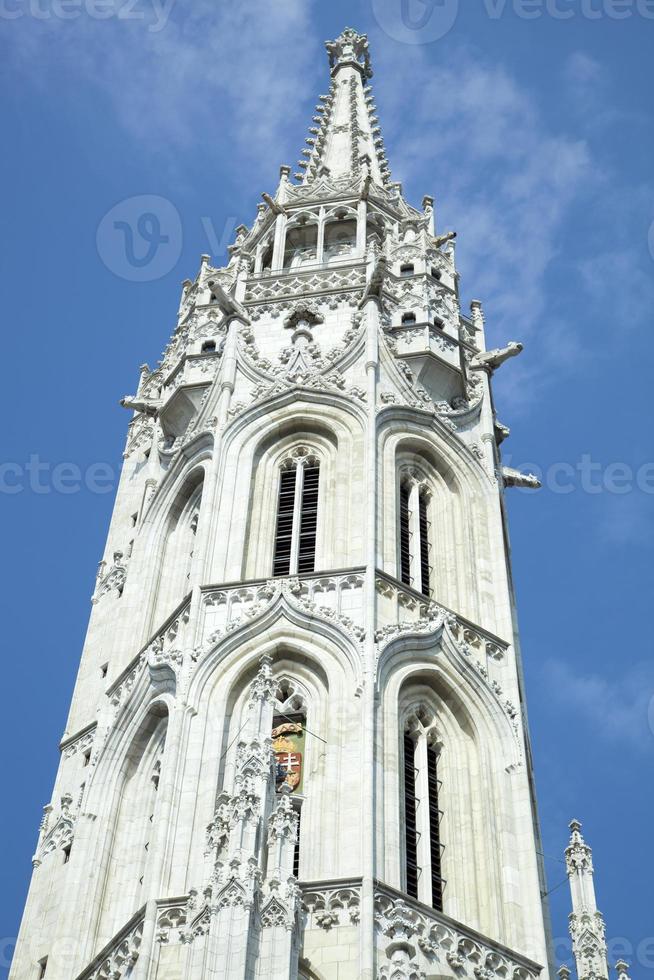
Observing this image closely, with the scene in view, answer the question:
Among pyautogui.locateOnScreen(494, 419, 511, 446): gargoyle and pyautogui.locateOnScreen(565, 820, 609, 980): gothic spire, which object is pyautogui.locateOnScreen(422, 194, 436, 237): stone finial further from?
pyautogui.locateOnScreen(565, 820, 609, 980): gothic spire

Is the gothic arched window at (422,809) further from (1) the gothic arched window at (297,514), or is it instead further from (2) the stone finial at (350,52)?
(2) the stone finial at (350,52)

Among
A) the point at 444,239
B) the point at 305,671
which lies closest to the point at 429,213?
the point at 444,239

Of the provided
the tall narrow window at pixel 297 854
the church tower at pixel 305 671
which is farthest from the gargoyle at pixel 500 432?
the tall narrow window at pixel 297 854

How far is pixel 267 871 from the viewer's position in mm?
28781

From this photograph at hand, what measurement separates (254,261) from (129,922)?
24.5 meters

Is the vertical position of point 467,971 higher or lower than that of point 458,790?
lower

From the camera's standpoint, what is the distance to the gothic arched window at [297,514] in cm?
3862

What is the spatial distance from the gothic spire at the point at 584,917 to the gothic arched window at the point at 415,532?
A: 246 inches

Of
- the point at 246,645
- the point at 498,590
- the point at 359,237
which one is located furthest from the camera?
the point at 359,237

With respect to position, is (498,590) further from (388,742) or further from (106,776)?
(106,776)

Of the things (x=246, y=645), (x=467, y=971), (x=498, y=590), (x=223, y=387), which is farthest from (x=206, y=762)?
(x=223, y=387)

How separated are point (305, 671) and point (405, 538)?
216 inches

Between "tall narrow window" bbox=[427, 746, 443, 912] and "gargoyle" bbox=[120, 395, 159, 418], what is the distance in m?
14.9

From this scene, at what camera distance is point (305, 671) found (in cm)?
3556
